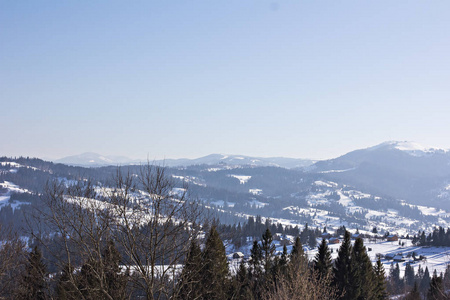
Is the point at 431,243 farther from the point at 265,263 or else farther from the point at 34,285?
the point at 34,285

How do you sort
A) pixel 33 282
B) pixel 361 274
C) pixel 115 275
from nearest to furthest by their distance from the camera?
pixel 115 275
pixel 33 282
pixel 361 274

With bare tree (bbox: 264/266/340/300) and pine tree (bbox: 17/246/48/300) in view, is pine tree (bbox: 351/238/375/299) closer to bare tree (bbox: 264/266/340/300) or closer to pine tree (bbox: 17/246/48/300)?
bare tree (bbox: 264/266/340/300)

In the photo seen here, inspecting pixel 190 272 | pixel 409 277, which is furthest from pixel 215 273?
pixel 409 277

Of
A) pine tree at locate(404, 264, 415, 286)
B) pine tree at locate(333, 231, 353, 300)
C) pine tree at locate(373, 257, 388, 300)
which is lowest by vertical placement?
pine tree at locate(404, 264, 415, 286)

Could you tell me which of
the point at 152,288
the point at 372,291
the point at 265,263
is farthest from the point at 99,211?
the point at 372,291

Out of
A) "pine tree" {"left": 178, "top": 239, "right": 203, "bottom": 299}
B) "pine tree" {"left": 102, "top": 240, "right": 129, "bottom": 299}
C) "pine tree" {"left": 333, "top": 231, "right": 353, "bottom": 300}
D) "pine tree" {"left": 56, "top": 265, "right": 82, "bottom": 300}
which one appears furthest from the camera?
"pine tree" {"left": 333, "top": 231, "right": 353, "bottom": 300}

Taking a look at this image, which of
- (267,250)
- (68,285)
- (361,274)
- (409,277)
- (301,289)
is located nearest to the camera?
(68,285)

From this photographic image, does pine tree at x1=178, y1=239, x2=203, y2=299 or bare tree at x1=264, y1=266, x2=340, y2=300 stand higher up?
pine tree at x1=178, y1=239, x2=203, y2=299

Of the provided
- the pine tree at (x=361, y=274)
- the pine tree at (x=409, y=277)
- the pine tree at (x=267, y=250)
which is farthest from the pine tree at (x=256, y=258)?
the pine tree at (x=409, y=277)

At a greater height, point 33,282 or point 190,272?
point 190,272

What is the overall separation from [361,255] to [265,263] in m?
10.0

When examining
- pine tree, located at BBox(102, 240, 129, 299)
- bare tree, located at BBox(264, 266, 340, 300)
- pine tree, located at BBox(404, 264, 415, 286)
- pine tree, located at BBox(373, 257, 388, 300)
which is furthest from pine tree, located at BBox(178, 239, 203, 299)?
pine tree, located at BBox(404, 264, 415, 286)

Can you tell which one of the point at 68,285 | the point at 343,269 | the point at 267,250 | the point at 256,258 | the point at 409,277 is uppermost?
the point at 68,285

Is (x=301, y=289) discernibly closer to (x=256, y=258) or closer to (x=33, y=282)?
(x=33, y=282)
